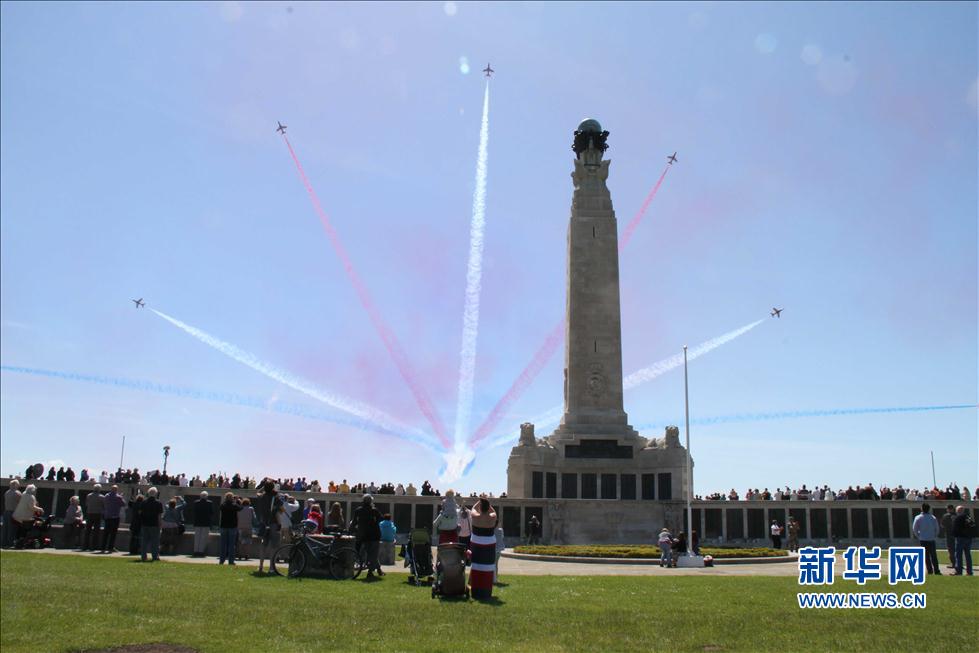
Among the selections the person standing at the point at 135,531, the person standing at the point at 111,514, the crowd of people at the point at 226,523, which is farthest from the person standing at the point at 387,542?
the person standing at the point at 111,514

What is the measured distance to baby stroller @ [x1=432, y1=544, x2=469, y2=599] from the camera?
17125 mm

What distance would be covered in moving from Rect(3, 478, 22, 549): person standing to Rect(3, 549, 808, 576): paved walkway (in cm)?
104

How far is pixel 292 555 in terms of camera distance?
65.4 ft

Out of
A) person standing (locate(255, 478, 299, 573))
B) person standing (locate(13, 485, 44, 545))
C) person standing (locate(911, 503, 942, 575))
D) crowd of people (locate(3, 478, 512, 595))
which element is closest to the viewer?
crowd of people (locate(3, 478, 512, 595))

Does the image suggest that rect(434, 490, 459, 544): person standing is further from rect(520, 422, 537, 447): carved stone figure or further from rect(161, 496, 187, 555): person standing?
rect(520, 422, 537, 447): carved stone figure

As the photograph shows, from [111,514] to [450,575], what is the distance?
46.7 feet

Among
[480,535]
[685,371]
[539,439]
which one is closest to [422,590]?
[480,535]

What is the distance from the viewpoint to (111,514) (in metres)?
26.2

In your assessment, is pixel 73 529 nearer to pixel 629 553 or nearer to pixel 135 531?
pixel 135 531

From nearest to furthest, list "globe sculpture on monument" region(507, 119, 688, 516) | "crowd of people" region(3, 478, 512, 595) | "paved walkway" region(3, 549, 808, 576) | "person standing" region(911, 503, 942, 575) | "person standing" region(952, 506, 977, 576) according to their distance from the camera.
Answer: "crowd of people" region(3, 478, 512, 595), "person standing" region(952, 506, 977, 576), "person standing" region(911, 503, 942, 575), "paved walkway" region(3, 549, 808, 576), "globe sculpture on monument" region(507, 119, 688, 516)

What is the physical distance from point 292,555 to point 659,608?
8.80 m

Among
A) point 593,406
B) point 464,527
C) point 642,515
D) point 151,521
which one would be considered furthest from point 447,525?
point 593,406

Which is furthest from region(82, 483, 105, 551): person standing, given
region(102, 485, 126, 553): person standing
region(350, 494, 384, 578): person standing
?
region(350, 494, 384, 578): person standing

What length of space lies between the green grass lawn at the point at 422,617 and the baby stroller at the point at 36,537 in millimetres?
6610
